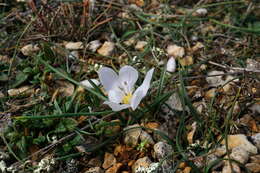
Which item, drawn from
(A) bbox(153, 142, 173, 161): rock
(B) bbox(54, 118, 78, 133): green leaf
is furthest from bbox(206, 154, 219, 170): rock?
(B) bbox(54, 118, 78, 133): green leaf

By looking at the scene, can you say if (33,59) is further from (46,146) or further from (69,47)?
(46,146)

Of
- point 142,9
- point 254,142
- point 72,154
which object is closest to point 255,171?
point 254,142

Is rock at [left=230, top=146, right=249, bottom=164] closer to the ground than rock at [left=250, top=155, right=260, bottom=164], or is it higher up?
higher up

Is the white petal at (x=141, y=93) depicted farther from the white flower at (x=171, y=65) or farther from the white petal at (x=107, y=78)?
the white flower at (x=171, y=65)

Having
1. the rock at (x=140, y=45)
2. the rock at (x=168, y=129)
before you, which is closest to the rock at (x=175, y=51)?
the rock at (x=140, y=45)

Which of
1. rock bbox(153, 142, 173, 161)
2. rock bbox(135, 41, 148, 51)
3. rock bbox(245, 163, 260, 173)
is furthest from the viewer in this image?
rock bbox(135, 41, 148, 51)

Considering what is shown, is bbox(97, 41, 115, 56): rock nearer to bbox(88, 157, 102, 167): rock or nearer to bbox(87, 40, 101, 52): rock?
bbox(87, 40, 101, 52): rock
